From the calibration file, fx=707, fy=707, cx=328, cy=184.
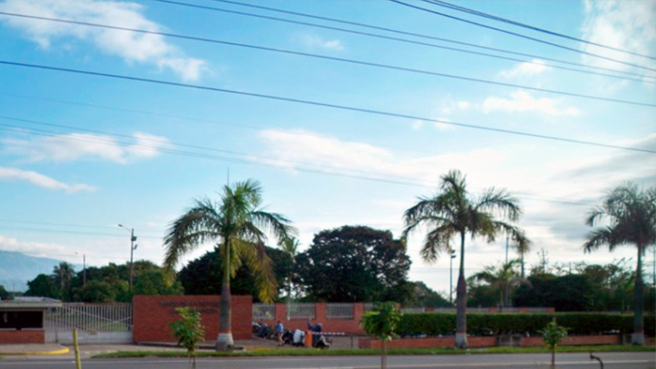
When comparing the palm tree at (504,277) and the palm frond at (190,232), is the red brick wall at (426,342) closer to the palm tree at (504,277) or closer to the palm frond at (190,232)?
the palm frond at (190,232)

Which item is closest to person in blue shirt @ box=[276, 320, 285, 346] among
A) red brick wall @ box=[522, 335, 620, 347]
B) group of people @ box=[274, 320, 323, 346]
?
group of people @ box=[274, 320, 323, 346]

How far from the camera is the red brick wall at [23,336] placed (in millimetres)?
31500

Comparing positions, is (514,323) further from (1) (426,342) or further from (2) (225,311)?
(2) (225,311)

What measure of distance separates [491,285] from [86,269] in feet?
162

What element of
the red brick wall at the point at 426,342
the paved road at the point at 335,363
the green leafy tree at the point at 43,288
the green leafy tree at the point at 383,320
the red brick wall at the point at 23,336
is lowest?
the green leafy tree at the point at 43,288

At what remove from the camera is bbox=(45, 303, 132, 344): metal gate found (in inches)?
1319

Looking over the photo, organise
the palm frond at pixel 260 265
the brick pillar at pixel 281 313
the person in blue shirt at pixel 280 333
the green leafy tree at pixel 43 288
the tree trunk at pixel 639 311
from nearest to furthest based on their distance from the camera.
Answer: the palm frond at pixel 260 265 → the person in blue shirt at pixel 280 333 → the tree trunk at pixel 639 311 → the brick pillar at pixel 281 313 → the green leafy tree at pixel 43 288

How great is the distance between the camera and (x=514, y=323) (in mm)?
40125

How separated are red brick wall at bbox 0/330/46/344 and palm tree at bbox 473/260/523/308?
140ft

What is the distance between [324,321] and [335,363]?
2222cm

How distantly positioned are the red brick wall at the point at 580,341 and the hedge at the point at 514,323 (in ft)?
1.65

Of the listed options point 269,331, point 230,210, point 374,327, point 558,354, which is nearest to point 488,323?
point 558,354

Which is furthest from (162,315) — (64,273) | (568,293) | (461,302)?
(64,273)

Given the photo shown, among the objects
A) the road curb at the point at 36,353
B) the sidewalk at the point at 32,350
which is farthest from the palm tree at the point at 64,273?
the road curb at the point at 36,353
